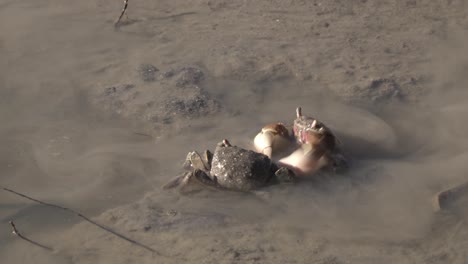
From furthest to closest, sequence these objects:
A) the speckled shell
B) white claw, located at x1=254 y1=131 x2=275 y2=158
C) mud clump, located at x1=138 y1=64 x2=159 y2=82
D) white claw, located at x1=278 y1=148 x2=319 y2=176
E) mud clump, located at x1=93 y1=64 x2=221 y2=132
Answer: mud clump, located at x1=138 y1=64 x2=159 y2=82, mud clump, located at x1=93 y1=64 x2=221 y2=132, white claw, located at x1=254 y1=131 x2=275 y2=158, white claw, located at x1=278 y1=148 x2=319 y2=176, the speckled shell

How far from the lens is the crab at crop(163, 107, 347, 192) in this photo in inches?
204

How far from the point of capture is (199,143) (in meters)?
5.73

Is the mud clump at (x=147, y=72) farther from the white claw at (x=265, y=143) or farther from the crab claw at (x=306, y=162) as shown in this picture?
the crab claw at (x=306, y=162)

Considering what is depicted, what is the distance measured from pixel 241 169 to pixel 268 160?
8.8 inches

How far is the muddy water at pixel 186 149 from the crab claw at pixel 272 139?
1.01 feet

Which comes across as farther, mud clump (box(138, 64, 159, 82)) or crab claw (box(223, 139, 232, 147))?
mud clump (box(138, 64, 159, 82))

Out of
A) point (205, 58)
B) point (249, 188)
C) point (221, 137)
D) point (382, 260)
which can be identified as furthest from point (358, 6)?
point (382, 260)

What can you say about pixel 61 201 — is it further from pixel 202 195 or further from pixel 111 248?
pixel 202 195

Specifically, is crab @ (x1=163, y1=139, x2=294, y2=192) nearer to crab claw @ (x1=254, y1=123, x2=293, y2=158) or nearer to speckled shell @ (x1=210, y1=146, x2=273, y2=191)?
speckled shell @ (x1=210, y1=146, x2=273, y2=191)

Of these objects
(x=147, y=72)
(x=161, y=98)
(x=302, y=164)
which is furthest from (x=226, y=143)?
(x=147, y=72)

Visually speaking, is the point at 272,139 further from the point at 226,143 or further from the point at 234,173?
the point at 234,173

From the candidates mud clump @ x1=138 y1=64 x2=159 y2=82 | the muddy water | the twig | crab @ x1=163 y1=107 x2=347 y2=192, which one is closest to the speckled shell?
crab @ x1=163 y1=107 x2=347 y2=192

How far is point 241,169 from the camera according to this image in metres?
5.15

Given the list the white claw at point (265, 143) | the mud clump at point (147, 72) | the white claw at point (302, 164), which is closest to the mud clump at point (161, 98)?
the mud clump at point (147, 72)
